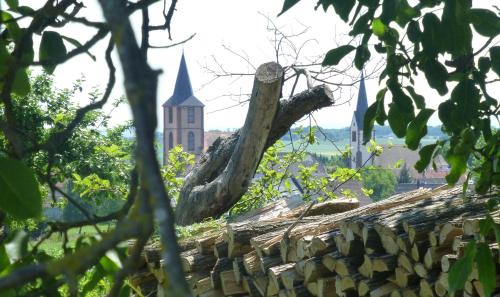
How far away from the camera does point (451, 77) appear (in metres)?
2.00

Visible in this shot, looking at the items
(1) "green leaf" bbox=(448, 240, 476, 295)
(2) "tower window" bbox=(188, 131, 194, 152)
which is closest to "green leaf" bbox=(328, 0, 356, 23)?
(1) "green leaf" bbox=(448, 240, 476, 295)

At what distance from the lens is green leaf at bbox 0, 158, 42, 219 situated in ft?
2.23

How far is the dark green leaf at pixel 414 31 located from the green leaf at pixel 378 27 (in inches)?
3.3

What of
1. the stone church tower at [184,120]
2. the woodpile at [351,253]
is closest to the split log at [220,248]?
the woodpile at [351,253]

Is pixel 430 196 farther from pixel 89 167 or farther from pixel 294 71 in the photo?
pixel 89 167

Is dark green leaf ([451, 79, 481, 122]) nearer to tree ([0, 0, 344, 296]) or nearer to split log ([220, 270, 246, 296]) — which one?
tree ([0, 0, 344, 296])

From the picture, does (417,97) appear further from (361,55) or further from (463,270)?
(463,270)

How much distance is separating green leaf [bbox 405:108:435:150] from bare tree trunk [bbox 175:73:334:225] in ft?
10.3

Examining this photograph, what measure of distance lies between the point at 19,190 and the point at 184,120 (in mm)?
71933

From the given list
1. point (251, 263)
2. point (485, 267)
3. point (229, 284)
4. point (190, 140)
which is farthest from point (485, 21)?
point (190, 140)

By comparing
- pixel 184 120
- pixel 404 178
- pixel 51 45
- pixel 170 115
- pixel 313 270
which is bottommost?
pixel 404 178

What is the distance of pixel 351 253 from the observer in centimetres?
352

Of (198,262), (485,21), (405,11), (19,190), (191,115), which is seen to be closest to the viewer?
(19,190)

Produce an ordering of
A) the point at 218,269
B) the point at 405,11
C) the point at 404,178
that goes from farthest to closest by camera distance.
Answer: the point at 404,178 → the point at 218,269 → the point at 405,11
